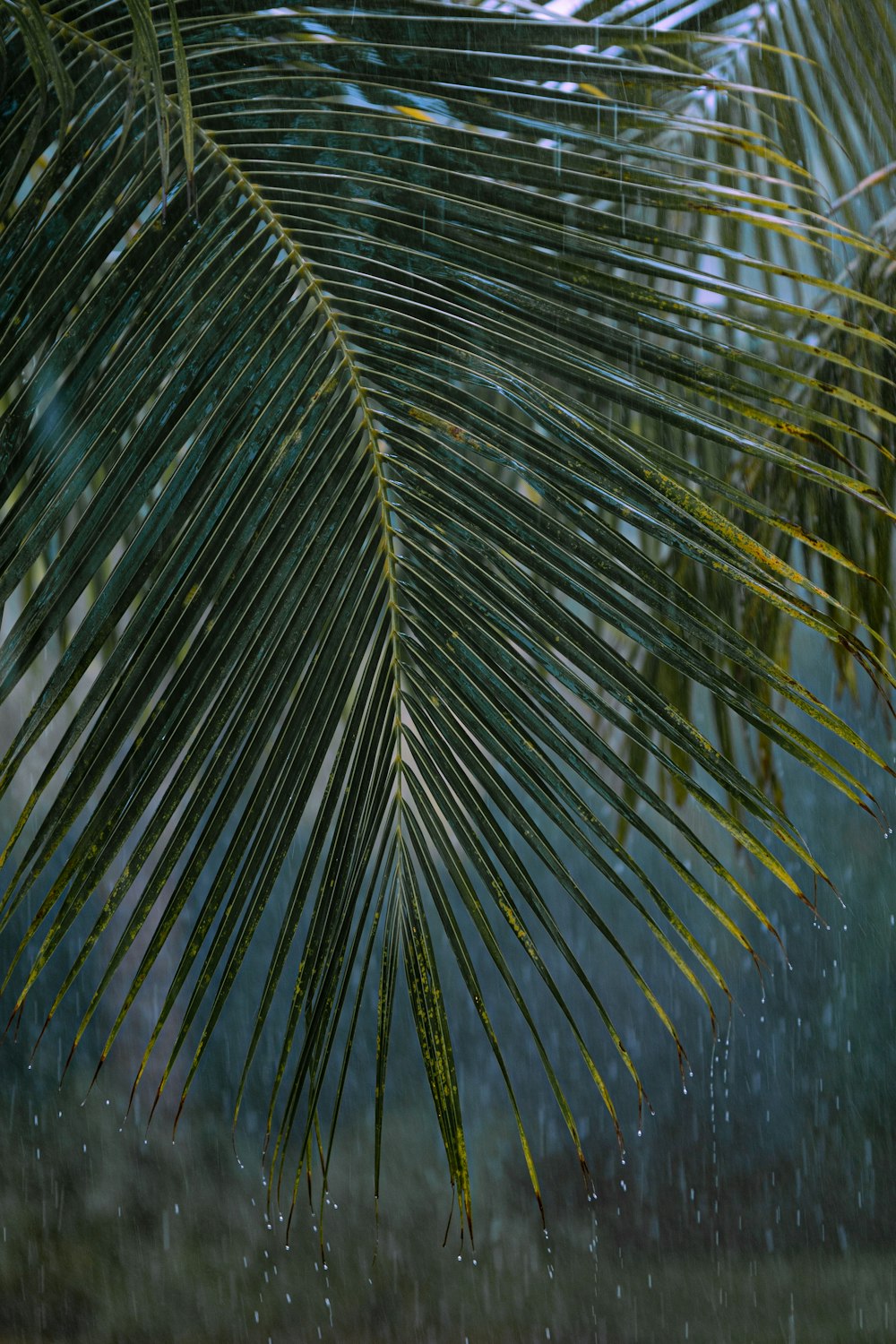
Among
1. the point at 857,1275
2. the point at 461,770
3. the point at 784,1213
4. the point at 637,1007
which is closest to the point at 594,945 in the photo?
the point at 637,1007

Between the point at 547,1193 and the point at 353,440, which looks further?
the point at 547,1193

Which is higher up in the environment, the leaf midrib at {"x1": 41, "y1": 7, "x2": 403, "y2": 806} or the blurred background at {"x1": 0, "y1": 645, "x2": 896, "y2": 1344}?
the leaf midrib at {"x1": 41, "y1": 7, "x2": 403, "y2": 806}

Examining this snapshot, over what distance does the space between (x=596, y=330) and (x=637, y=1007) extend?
15.3 ft

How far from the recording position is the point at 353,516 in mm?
629

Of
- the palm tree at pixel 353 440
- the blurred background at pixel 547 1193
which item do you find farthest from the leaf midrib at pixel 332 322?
the blurred background at pixel 547 1193

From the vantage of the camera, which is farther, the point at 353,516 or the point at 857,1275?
the point at 857,1275

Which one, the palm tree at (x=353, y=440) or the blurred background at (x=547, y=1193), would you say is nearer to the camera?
the palm tree at (x=353, y=440)

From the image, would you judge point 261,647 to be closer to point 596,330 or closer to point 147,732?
point 147,732

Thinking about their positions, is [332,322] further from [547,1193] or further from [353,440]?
[547,1193]

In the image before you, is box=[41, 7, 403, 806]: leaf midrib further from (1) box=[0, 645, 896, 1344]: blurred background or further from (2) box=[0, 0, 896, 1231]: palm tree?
(1) box=[0, 645, 896, 1344]: blurred background

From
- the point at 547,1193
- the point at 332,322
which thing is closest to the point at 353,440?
the point at 332,322

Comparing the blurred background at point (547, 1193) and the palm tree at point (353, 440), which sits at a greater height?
the palm tree at point (353, 440)

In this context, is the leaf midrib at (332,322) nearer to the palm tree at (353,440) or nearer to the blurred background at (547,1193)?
the palm tree at (353,440)

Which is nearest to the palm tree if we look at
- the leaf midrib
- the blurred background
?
the leaf midrib
